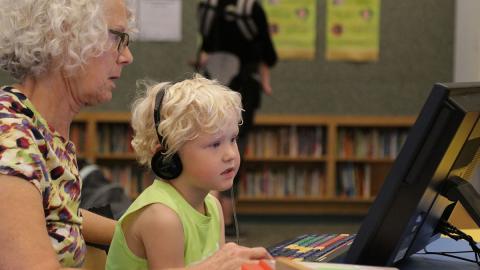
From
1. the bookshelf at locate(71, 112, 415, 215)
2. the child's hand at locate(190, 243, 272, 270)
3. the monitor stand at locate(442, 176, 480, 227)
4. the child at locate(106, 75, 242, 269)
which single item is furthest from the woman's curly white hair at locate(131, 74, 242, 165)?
the bookshelf at locate(71, 112, 415, 215)

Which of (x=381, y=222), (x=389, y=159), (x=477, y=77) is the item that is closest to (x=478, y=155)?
(x=381, y=222)

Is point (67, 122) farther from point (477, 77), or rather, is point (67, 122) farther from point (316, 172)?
point (316, 172)

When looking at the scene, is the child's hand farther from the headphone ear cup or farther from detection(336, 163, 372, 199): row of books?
detection(336, 163, 372, 199): row of books

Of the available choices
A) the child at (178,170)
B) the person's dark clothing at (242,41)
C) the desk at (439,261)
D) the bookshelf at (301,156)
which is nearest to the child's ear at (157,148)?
the child at (178,170)

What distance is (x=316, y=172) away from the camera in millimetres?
6219

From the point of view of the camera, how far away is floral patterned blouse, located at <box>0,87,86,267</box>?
4.38ft

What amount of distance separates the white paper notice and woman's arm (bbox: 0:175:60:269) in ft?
16.2

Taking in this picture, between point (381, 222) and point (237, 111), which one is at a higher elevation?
point (237, 111)

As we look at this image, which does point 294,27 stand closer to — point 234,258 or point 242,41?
point 242,41

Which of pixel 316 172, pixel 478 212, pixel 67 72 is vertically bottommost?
pixel 316 172

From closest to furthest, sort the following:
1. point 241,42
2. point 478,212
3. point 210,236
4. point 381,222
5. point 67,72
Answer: point 381,222 < point 478,212 < point 67,72 < point 210,236 < point 241,42

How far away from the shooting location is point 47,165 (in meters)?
1.46

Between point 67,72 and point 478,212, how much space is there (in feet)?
2.50

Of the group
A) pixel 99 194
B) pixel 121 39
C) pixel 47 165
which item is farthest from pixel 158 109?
pixel 99 194
